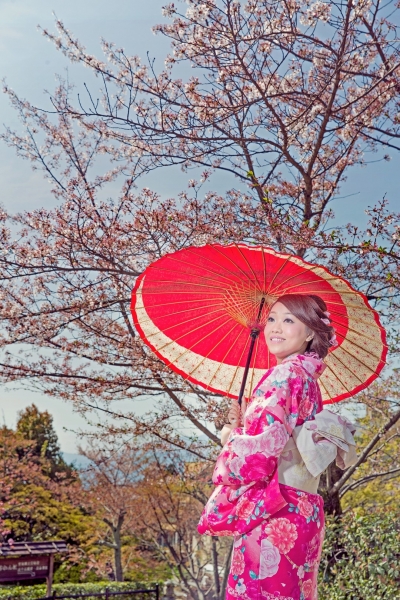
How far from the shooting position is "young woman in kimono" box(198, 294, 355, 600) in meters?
2.29

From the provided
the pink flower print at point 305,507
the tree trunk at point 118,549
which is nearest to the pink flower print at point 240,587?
the pink flower print at point 305,507

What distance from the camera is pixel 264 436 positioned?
2.32 metres

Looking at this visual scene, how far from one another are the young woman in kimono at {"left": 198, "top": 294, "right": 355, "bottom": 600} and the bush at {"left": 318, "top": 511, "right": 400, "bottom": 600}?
2737 mm

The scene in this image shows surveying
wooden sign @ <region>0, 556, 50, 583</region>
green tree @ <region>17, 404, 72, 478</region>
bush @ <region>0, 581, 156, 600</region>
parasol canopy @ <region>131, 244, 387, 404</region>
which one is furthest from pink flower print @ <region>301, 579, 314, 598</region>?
green tree @ <region>17, 404, 72, 478</region>

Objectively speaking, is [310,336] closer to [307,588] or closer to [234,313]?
[234,313]

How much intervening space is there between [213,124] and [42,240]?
197 cm

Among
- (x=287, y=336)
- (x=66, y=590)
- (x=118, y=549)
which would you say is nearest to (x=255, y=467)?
(x=287, y=336)

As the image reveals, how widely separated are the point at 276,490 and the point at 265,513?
0.32 ft

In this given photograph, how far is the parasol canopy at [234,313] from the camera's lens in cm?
279

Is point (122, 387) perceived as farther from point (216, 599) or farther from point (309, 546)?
point (216, 599)

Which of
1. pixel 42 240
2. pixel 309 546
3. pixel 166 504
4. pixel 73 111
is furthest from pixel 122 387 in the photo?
pixel 166 504

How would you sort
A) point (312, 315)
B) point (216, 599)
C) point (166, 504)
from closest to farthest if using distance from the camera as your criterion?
point (312, 315) < point (216, 599) < point (166, 504)

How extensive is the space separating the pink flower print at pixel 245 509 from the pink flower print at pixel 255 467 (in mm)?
109

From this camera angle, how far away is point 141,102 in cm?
565
